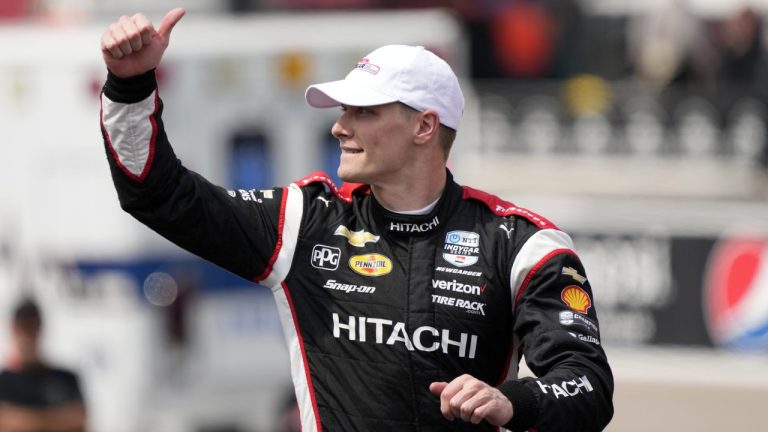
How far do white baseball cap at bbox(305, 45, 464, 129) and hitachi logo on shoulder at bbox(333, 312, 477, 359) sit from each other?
0.60 meters

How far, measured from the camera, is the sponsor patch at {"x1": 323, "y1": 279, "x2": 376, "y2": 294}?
462 centimetres

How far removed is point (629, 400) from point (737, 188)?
2072 millimetres

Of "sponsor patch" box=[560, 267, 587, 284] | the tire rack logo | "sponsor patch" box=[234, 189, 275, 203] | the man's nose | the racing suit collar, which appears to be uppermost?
the man's nose

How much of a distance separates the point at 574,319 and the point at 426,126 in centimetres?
72

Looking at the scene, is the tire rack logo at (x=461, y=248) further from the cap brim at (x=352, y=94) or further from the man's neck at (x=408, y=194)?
the cap brim at (x=352, y=94)

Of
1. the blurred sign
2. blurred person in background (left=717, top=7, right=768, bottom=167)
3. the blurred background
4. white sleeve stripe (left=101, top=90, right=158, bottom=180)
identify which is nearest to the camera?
white sleeve stripe (left=101, top=90, right=158, bottom=180)

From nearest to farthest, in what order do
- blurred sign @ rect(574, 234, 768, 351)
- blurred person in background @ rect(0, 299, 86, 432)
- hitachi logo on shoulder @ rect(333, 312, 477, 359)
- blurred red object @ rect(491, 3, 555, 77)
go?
hitachi logo on shoulder @ rect(333, 312, 477, 359) → blurred person in background @ rect(0, 299, 86, 432) → blurred sign @ rect(574, 234, 768, 351) → blurred red object @ rect(491, 3, 555, 77)

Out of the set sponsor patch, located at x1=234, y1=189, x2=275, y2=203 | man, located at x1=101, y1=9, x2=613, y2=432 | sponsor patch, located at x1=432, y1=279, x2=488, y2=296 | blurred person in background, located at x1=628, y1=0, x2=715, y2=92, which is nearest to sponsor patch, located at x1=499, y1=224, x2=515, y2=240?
man, located at x1=101, y1=9, x2=613, y2=432

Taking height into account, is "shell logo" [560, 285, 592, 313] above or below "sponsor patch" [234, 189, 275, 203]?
below

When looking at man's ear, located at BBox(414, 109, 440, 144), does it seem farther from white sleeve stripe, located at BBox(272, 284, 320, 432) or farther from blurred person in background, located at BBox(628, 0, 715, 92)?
blurred person in background, located at BBox(628, 0, 715, 92)

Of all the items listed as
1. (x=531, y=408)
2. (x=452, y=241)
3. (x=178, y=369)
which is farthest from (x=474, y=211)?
(x=178, y=369)

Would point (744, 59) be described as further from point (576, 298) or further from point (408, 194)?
point (576, 298)

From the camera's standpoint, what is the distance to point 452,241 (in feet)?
15.2

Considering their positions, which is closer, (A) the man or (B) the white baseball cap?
(A) the man
